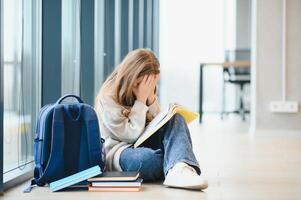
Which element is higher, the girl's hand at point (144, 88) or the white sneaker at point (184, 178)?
the girl's hand at point (144, 88)

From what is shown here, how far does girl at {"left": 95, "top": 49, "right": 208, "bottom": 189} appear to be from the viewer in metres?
1.78

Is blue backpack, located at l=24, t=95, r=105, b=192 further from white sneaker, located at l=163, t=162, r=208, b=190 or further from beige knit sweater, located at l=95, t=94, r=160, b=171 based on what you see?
white sneaker, located at l=163, t=162, r=208, b=190

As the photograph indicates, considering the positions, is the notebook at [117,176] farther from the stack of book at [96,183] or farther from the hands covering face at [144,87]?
the hands covering face at [144,87]

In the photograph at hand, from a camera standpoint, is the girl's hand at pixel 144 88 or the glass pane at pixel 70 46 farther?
the glass pane at pixel 70 46

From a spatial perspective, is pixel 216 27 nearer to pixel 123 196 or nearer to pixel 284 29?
pixel 284 29

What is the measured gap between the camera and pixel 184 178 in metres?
1.68

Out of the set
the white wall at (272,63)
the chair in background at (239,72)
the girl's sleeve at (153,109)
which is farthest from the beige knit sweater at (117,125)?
the chair in background at (239,72)

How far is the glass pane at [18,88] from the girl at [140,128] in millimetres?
336

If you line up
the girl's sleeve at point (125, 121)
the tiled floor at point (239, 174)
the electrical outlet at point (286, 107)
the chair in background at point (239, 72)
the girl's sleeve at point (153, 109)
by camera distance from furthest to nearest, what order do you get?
the chair in background at point (239, 72) < the electrical outlet at point (286, 107) < the girl's sleeve at point (153, 109) < the girl's sleeve at point (125, 121) < the tiled floor at point (239, 174)

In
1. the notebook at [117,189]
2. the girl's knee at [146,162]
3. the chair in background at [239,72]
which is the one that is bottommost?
the notebook at [117,189]

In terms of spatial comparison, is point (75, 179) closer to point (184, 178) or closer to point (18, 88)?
point (184, 178)

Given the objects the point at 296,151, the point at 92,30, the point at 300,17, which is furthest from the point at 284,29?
the point at 92,30

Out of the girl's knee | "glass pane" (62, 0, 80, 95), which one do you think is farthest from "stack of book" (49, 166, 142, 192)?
"glass pane" (62, 0, 80, 95)

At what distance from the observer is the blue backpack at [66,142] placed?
1733mm
